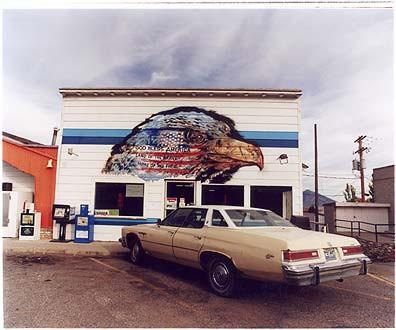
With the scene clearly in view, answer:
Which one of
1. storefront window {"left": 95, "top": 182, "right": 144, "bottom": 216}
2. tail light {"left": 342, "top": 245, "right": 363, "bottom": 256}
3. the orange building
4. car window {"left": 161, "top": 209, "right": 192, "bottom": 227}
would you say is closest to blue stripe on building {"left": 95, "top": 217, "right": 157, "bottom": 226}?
storefront window {"left": 95, "top": 182, "right": 144, "bottom": 216}

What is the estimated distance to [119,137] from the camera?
11367 mm

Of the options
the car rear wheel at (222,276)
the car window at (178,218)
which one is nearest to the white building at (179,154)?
the car window at (178,218)

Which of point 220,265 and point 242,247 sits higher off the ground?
point 242,247

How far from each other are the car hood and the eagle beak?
5.76m

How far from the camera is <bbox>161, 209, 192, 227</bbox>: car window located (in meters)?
6.39

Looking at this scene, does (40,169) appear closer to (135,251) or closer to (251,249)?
(135,251)

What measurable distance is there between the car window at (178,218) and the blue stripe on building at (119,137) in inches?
208

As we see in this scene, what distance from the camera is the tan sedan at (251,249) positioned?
4.39m

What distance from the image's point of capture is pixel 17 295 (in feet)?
16.6

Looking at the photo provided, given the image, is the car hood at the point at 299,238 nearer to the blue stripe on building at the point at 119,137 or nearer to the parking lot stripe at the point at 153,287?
the parking lot stripe at the point at 153,287

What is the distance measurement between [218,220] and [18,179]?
31.5ft

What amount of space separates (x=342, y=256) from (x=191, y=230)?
2.53 metres

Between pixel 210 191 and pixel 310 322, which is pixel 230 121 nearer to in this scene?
pixel 210 191
